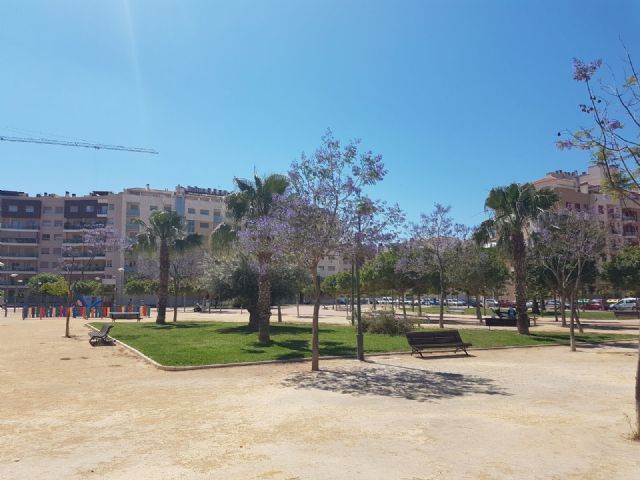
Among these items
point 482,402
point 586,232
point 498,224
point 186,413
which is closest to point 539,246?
point 498,224

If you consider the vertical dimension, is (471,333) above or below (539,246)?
below

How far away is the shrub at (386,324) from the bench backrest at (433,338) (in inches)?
288

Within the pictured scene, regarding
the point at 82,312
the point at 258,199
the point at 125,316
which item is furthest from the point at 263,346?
the point at 82,312

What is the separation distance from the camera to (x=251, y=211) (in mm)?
21438

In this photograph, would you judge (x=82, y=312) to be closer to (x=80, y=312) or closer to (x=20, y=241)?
(x=80, y=312)

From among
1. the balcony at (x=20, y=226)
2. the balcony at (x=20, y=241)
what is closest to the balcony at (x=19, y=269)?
the balcony at (x=20, y=241)

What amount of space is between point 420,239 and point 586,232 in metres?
13.1

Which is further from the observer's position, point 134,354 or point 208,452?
point 134,354

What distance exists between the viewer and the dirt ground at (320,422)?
19.8ft

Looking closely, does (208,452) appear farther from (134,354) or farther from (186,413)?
(134,354)

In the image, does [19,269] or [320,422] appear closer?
[320,422]

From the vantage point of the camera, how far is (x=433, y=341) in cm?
1752

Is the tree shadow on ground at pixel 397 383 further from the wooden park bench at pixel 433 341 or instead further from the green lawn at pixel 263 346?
the green lawn at pixel 263 346

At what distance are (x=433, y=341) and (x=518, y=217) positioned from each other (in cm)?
1061
